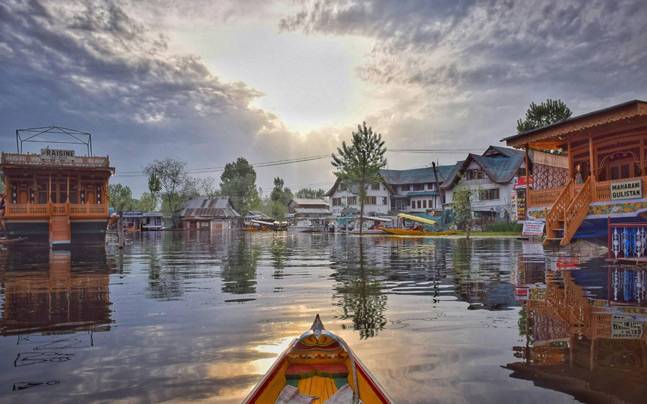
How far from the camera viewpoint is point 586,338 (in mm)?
6574

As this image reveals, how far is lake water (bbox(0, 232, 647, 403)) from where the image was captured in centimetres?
498

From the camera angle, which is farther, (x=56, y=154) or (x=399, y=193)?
(x=399, y=193)

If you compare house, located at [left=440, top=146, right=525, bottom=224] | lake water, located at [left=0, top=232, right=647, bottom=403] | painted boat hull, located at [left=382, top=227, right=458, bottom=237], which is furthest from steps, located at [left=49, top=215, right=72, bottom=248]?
house, located at [left=440, top=146, right=525, bottom=224]

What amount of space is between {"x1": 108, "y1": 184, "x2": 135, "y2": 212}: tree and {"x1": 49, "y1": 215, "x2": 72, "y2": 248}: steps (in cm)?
8322

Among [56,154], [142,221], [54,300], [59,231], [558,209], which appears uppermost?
[56,154]

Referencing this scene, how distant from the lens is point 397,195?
83375 mm

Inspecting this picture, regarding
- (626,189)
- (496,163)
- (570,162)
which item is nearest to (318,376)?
(626,189)

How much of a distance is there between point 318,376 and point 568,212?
19.4 meters

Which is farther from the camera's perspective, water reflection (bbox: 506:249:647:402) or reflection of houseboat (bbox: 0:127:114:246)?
reflection of houseboat (bbox: 0:127:114:246)

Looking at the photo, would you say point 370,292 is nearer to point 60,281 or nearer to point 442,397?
point 442,397

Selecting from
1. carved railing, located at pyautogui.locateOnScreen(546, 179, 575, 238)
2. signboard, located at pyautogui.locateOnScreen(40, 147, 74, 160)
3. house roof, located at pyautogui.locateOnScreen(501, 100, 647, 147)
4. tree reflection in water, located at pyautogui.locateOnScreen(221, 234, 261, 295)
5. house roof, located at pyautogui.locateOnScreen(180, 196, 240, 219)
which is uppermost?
signboard, located at pyautogui.locateOnScreen(40, 147, 74, 160)

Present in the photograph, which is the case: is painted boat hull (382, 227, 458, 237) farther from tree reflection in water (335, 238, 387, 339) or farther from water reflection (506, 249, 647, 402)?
water reflection (506, 249, 647, 402)

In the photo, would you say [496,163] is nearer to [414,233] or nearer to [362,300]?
[414,233]

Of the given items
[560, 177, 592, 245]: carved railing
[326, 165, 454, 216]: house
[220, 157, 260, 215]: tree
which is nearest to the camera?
[560, 177, 592, 245]: carved railing
